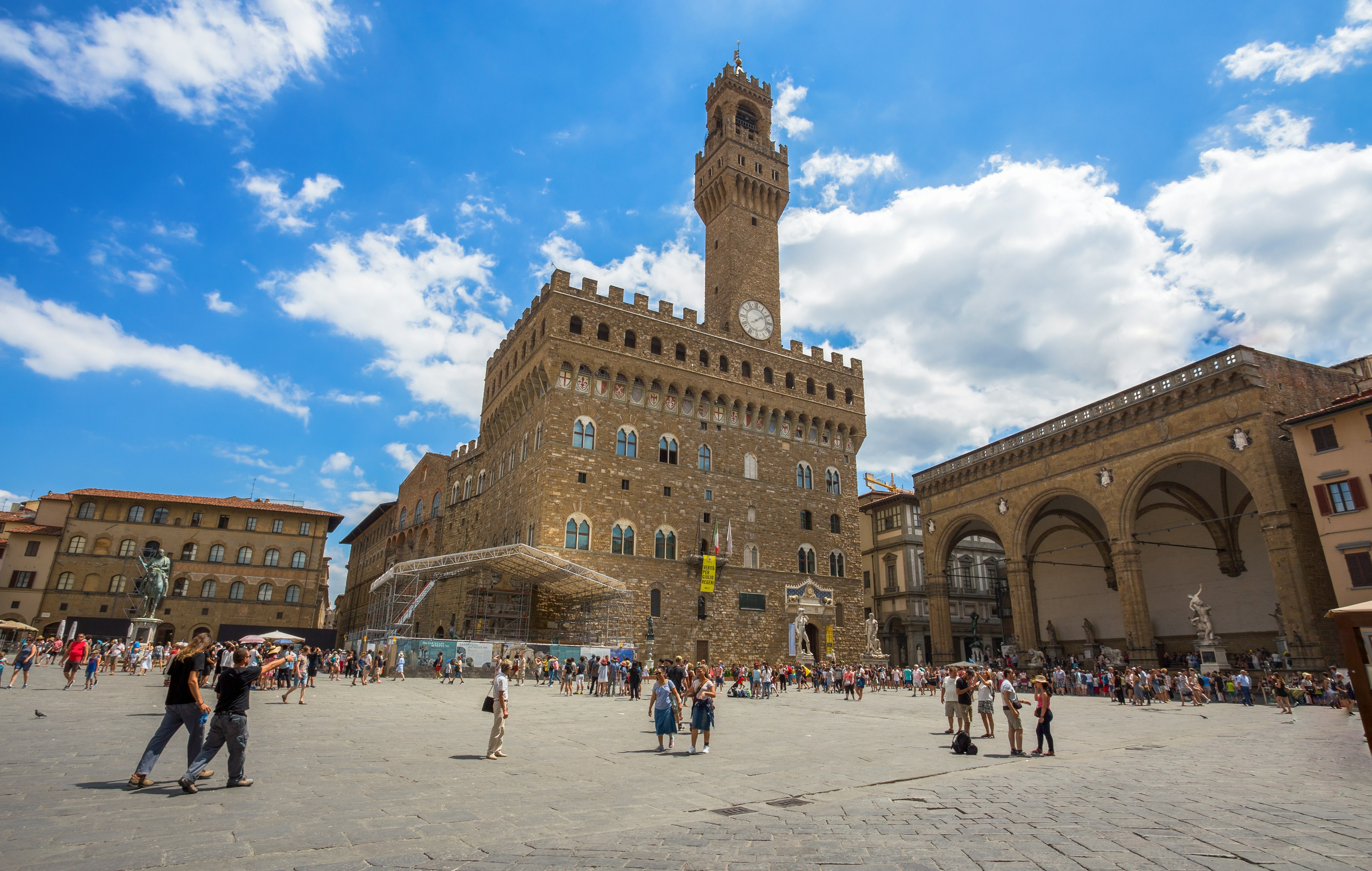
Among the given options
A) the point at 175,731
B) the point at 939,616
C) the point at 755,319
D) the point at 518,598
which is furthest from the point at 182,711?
the point at 755,319

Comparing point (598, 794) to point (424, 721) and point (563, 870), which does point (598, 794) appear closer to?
point (563, 870)

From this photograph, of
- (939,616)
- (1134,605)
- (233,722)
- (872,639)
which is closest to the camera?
(233,722)

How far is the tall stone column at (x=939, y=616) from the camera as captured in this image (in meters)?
36.0

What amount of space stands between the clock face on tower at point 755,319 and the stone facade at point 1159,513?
11.8 m

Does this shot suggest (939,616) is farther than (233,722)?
Yes

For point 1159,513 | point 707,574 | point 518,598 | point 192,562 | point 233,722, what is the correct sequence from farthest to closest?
point 192,562 < point 518,598 < point 707,574 < point 1159,513 < point 233,722

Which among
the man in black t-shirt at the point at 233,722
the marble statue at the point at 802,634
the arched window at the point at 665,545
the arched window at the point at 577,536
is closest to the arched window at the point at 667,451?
the arched window at the point at 665,545

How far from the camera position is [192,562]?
159 ft

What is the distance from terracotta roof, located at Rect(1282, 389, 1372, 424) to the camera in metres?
21.9

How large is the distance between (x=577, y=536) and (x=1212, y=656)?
24516 millimetres

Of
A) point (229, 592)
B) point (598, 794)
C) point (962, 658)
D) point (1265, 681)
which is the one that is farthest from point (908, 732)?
point (229, 592)

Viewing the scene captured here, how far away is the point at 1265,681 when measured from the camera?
22750 millimetres

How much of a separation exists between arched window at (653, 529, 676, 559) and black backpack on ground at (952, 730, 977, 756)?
23577mm

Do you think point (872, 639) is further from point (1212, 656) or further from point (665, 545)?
point (1212, 656)
